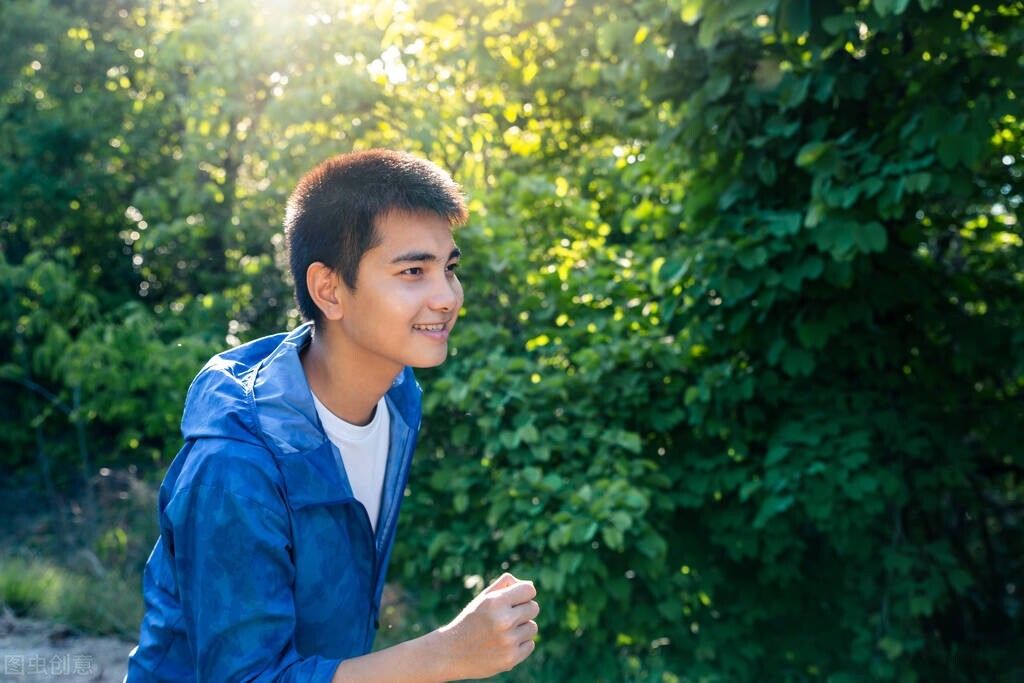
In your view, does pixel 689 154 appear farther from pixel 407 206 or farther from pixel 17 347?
pixel 17 347

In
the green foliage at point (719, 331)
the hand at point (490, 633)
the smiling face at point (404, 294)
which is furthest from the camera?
the green foliage at point (719, 331)

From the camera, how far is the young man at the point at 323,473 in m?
1.89

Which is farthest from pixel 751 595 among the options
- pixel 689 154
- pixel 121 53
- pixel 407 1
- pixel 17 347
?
pixel 121 53

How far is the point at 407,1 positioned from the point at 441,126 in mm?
713

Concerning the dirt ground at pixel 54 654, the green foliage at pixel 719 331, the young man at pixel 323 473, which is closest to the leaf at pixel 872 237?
the green foliage at pixel 719 331

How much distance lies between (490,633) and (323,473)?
0.47 metres

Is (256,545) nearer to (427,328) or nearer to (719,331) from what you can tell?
(427,328)

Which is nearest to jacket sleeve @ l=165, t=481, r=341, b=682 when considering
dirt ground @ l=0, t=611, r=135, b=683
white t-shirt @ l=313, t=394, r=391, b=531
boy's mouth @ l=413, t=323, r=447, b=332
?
white t-shirt @ l=313, t=394, r=391, b=531

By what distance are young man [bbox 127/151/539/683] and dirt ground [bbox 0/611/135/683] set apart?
3.58m

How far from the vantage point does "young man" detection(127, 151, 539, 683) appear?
6.19 feet

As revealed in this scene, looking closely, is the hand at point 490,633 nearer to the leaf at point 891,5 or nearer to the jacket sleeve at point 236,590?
the jacket sleeve at point 236,590

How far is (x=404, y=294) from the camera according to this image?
227cm

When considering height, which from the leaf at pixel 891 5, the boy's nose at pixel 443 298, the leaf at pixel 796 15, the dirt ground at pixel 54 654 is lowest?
the dirt ground at pixel 54 654

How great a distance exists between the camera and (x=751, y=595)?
17.7 ft
